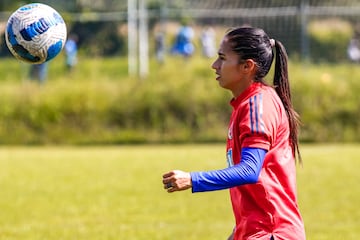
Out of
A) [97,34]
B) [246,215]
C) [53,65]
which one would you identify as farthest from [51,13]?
[53,65]

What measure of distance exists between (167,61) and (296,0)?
5.66 m

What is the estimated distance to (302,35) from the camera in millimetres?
24828

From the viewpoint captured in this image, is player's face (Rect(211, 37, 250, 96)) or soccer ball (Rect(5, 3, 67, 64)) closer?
player's face (Rect(211, 37, 250, 96))

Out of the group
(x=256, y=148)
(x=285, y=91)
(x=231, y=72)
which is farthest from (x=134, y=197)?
(x=256, y=148)

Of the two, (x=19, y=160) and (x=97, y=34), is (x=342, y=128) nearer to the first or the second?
(x=19, y=160)

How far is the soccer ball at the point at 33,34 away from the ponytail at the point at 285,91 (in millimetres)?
1738

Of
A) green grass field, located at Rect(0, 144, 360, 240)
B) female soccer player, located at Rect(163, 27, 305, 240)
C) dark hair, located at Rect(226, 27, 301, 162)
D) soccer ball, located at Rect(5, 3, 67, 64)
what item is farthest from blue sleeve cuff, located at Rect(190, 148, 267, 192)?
green grass field, located at Rect(0, 144, 360, 240)

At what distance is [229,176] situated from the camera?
4.24 meters

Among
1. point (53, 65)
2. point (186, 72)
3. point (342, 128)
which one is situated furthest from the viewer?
point (53, 65)

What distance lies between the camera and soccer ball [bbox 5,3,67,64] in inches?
229

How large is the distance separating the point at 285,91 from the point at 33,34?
6.20ft

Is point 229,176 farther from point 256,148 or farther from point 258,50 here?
point 258,50

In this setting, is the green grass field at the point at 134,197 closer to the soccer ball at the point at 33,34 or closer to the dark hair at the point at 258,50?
the soccer ball at the point at 33,34

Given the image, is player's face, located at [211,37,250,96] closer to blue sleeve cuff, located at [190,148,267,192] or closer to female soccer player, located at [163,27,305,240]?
female soccer player, located at [163,27,305,240]
